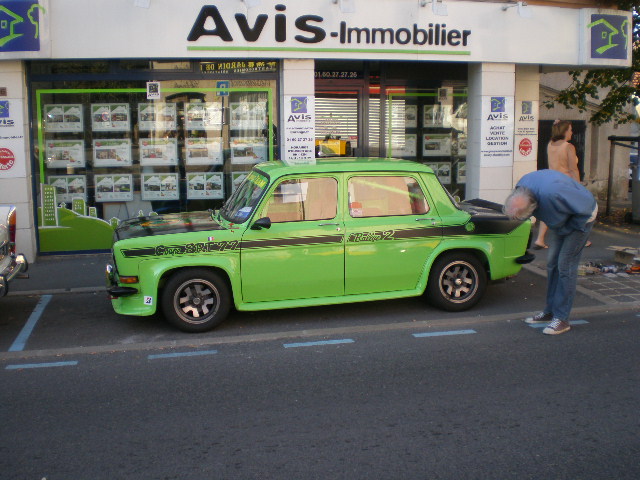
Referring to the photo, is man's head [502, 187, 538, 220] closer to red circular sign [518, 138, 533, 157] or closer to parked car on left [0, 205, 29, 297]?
parked car on left [0, 205, 29, 297]

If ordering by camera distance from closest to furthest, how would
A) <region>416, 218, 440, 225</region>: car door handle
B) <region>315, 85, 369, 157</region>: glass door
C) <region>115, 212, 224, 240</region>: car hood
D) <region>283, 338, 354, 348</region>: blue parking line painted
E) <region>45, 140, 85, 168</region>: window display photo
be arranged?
<region>283, 338, 354, 348</region>: blue parking line painted < <region>115, 212, 224, 240</region>: car hood < <region>416, 218, 440, 225</region>: car door handle < <region>45, 140, 85, 168</region>: window display photo < <region>315, 85, 369, 157</region>: glass door

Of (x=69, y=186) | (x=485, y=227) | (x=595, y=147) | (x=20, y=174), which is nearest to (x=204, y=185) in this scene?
(x=69, y=186)

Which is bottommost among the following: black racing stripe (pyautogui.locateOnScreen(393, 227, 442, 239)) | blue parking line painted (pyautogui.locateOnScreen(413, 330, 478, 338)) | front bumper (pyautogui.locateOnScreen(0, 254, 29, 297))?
blue parking line painted (pyautogui.locateOnScreen(413, 330, 478, 338))

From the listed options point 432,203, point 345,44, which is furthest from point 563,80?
point 432,203

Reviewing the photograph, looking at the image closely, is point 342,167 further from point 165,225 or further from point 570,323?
point 570,323

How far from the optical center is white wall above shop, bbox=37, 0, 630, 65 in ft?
34.7

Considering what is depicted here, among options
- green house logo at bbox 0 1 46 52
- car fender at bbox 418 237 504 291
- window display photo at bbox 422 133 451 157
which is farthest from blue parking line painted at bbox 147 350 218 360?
window display photo at bbox 422 133 451 157

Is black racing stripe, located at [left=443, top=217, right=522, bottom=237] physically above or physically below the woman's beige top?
below

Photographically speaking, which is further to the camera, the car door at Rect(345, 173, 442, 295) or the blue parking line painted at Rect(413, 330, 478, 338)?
the car door at Rect(345, 173, 442, 295)

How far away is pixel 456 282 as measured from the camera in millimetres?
7879

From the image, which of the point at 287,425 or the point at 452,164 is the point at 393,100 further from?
the point at 287,425

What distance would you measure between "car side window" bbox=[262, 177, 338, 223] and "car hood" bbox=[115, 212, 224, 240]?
59 cm

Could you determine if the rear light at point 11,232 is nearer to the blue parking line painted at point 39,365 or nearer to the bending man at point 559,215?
the blue parking line painted at point 39,365

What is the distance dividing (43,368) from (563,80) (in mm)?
13872
